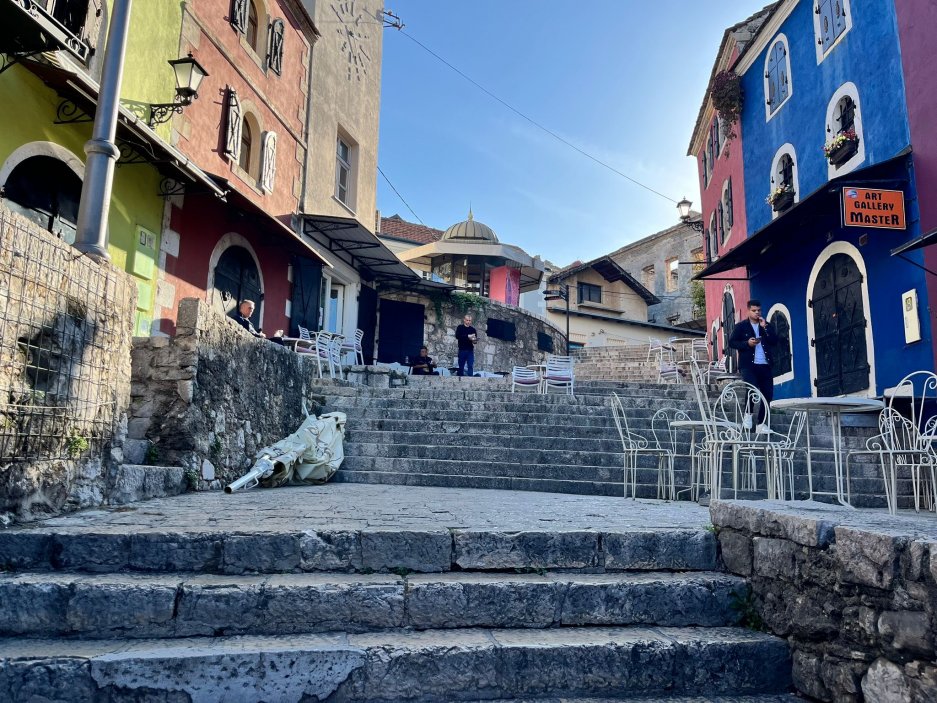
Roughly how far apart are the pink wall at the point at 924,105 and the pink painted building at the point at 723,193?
4.36 m

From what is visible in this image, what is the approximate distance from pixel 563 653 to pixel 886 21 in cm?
967

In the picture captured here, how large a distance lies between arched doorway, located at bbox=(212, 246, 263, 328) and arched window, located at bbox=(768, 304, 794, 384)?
8.85 metres

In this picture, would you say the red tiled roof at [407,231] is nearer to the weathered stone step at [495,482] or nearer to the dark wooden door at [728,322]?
the dark wooden door at [728,322]

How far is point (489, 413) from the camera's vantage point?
7.95m

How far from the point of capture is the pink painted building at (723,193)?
13977 mm

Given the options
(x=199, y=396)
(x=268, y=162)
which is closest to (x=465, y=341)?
(x=268, y=162)

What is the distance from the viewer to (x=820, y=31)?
10.3 meters

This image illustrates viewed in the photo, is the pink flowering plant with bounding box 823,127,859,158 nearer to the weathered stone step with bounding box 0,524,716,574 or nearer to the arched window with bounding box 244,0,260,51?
the weathered stone step with bounding box 0,524,716,574

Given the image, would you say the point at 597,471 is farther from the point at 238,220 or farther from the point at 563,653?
the point at 238,220

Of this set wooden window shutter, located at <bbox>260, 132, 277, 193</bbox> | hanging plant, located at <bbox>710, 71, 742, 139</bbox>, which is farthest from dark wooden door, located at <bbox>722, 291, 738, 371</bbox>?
wooden window shutter, located at <bbox>260, 132, 277, 193</bbox>

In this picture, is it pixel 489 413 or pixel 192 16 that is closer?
pixel 489 413

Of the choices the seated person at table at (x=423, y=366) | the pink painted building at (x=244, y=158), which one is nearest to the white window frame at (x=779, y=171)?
the seated person at table at (x=423, y=366)

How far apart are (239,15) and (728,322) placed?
39.2 feet

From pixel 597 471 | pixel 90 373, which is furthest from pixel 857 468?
pixel 90 373
